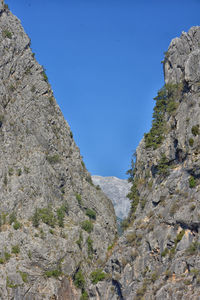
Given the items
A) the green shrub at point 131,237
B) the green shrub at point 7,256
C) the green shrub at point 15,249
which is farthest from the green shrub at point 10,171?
the green shrub at point 131,237

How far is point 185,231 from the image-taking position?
82.9m

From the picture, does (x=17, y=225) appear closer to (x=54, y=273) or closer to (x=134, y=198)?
(x=54, y=273)

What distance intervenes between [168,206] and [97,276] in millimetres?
24839

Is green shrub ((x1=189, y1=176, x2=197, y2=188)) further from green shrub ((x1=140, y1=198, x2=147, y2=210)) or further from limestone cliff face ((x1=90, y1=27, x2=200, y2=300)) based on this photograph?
green shrub ((x1=140, y1=198, x2=147, y2=210))

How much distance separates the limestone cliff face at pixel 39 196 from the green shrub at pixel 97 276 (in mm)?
1419

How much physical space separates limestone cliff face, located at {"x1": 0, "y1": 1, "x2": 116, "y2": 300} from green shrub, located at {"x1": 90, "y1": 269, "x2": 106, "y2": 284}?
4.65ft

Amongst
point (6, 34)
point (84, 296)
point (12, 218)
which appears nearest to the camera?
point (84, 296)

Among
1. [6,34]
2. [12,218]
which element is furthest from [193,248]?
[6,34]

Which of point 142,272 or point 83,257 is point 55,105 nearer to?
point 83,257

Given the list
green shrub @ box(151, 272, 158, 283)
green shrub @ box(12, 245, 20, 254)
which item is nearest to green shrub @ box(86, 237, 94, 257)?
green shrub @ box(12, 245, 20, 254)

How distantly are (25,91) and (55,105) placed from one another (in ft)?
28.6

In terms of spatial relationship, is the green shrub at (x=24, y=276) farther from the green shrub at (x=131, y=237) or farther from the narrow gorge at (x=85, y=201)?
the green shrub at (x=131, y=237)

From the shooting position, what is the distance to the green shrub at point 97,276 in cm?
10159

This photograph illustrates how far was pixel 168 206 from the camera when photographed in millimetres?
90688
